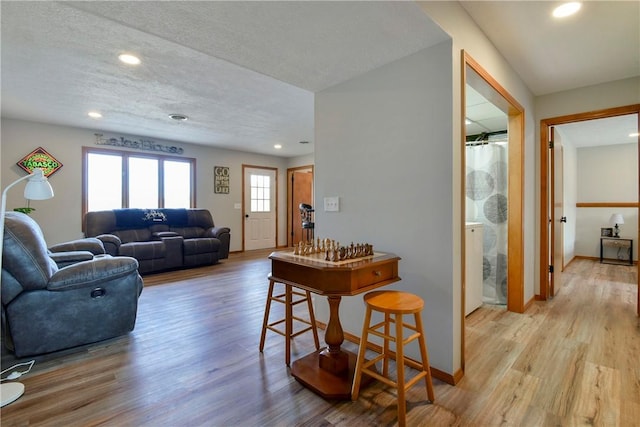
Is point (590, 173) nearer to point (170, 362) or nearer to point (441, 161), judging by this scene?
point (441, 161)

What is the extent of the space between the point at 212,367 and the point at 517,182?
331 cm

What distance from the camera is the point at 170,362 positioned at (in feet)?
7.05

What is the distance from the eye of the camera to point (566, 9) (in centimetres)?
201

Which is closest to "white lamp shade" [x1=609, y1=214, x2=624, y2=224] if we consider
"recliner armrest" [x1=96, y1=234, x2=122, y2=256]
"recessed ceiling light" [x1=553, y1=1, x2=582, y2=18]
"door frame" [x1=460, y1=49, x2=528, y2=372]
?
"door frame" [x1=460, y1=49, x2=528, y2=372]

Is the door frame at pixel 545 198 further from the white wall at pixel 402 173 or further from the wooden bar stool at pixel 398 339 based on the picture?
the wooden bar stool at pixel 398 339

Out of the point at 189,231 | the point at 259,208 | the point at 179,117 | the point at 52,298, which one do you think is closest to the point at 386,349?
the point at 52,298

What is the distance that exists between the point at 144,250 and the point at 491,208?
5.04 m

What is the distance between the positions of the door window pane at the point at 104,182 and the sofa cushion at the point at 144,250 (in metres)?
1.25

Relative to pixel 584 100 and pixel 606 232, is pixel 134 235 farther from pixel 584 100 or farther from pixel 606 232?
pixel 606 232

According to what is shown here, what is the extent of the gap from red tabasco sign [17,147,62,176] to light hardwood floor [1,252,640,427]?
3538 millimetres

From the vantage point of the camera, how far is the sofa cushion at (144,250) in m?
4.61

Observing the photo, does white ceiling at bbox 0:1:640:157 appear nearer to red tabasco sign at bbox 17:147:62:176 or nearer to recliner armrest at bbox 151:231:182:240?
red tabasco sign at bbox 17:147:62:176

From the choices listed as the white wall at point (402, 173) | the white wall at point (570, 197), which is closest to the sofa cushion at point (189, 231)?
the white wall at point (402, 173)

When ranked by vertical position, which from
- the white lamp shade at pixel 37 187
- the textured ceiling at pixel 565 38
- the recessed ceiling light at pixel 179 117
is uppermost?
the recessed ceiling light at pixel 179 117
